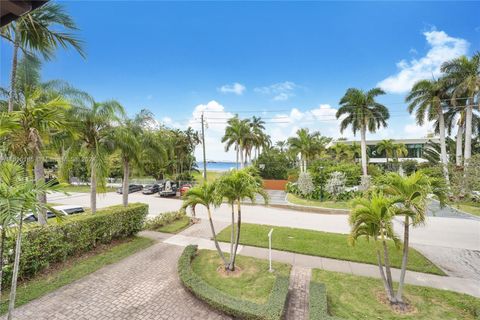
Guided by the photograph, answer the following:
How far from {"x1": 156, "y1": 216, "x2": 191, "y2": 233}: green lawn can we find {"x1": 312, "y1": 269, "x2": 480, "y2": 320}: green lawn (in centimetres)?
725

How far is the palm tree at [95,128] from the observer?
8.65m

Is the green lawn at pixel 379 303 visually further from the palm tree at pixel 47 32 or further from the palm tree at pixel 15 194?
the palm tree at pixel 47 32

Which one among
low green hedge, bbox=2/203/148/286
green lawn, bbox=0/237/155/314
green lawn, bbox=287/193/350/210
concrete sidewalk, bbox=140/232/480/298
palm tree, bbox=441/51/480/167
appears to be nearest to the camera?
green lawn, bbox=0/237/155/314

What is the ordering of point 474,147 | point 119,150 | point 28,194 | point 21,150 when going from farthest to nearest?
point 474,147
point 119,150
point 21,150
point 28,194

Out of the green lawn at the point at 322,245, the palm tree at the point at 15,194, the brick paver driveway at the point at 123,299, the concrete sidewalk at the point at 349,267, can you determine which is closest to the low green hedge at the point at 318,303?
the brick paver driveway at the point at 123,299

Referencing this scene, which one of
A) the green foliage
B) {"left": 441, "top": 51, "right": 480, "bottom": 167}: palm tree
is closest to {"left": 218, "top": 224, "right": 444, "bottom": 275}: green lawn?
{"left": 441, "top": 51, "right": 480, "bottom": 167}: palm tree

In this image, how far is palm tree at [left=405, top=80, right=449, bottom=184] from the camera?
20281mm

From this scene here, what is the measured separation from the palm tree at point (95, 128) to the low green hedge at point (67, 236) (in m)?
1.42

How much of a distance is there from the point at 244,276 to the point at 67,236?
19.4 feet

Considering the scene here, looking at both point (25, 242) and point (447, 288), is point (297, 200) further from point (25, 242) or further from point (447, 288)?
point (25, 242)

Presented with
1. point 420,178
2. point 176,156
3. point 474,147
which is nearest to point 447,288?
point 420,178

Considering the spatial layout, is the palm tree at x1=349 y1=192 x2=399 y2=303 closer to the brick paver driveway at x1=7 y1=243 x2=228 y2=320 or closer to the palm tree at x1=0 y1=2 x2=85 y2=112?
the brick paver driveway at x1=7 y1=243 x2=228 y2=320

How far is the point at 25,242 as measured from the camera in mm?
6062

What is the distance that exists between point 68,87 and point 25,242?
548cm
